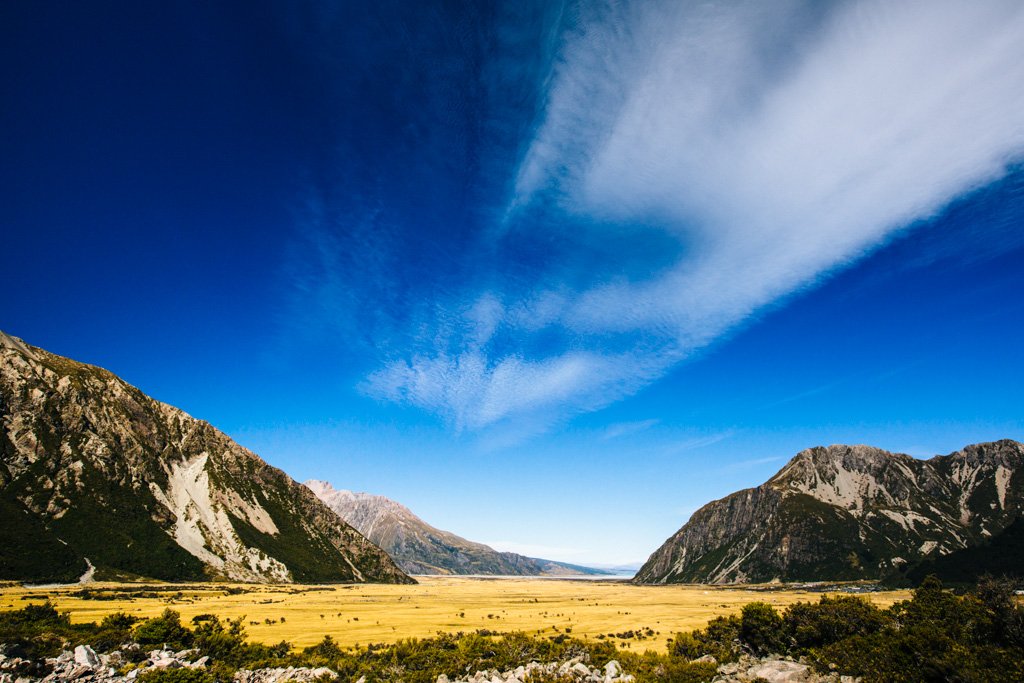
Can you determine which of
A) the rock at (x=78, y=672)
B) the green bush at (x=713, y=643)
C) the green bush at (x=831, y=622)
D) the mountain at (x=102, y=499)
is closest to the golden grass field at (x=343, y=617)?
the green bush at (x=713, y=643)

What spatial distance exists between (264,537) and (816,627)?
20306 centimetres

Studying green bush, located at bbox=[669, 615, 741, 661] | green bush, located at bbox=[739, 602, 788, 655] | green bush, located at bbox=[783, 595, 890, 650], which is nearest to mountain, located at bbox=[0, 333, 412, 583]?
green bush, located at bbox=[669, 615, 741, 661]

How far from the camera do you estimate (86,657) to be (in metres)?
36.8

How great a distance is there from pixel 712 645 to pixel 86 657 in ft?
171

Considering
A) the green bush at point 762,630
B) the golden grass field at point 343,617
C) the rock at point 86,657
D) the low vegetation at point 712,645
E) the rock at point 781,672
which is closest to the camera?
the low vegetation at point 712,645

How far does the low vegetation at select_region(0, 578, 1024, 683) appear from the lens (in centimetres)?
2977

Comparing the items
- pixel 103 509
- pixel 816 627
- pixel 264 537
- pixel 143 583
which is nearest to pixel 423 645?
pixel 816 627

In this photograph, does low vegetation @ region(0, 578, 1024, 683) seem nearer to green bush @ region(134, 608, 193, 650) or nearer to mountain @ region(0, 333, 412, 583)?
green bush @ region(134, 608, 193, 650)

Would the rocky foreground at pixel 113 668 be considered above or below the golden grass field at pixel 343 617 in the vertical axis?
above

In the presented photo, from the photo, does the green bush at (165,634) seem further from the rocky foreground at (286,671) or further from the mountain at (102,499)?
the mountain at (102,499)

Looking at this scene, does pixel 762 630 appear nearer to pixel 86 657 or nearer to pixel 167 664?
pixel 167 664

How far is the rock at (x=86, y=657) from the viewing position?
118ft

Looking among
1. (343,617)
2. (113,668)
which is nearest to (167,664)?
(113,668)

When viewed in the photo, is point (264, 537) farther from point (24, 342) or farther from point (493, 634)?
point (493, 634)
